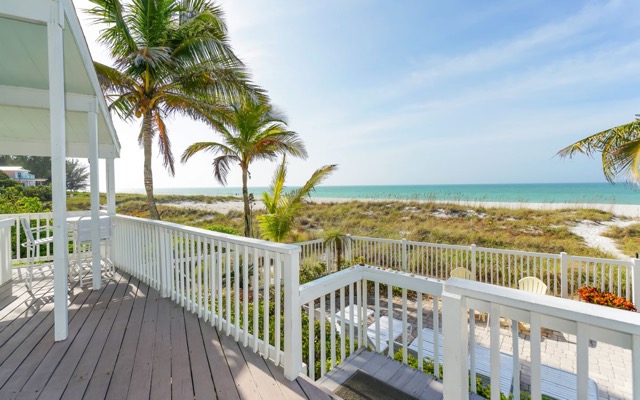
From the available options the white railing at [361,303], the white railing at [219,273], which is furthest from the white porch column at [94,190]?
the white railing at [361,303]

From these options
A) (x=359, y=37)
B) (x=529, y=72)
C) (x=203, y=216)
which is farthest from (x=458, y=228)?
(x=203, y=216)

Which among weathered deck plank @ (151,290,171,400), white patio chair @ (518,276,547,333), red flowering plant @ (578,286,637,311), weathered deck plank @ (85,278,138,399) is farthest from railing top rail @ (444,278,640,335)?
white patio chair @ (518,276,547,333)

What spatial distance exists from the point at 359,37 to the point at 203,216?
57.4 feet

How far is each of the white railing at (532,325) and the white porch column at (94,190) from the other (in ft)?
14.8

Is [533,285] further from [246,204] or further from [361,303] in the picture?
[246,204]

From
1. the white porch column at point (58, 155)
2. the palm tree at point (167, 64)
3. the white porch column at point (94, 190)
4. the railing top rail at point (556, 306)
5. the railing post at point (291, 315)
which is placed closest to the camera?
the railing top rail at point (556, 306)

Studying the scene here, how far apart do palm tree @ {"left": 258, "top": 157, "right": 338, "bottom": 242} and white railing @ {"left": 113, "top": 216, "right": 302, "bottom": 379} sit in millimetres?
2712

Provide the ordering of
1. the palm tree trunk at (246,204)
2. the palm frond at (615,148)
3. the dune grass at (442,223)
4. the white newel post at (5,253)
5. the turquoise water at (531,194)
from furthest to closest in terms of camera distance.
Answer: the turquoise water at (531,194)
the dune grass at (442,223)
the palm tree trunk at (246,204)
the palm frond at (615,148)
the white newel post at (5,253)

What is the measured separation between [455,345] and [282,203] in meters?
5.62

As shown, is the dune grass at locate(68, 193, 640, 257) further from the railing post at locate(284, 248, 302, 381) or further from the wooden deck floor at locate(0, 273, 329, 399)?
the railing post at locate(284, 248, 302, 381)

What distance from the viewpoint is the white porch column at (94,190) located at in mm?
3736

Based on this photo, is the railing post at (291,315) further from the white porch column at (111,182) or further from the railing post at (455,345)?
the white porch column at (111,182)

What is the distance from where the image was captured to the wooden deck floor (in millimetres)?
1879

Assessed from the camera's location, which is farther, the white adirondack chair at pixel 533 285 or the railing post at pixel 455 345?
the white adirondack chair at pixel 533 285
